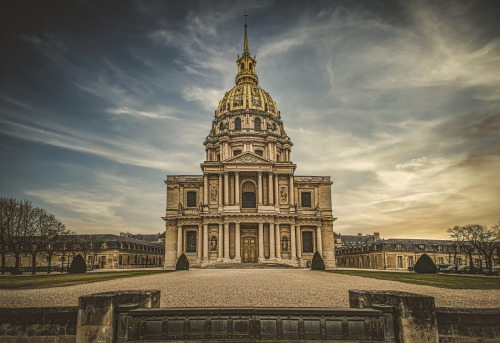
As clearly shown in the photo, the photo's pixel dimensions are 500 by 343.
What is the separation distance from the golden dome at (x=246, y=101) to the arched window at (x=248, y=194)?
17870 mm

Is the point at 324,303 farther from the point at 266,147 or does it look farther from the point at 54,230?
the point at 266,147

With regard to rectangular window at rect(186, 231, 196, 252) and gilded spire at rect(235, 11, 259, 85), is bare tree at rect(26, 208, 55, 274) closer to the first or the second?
rectangular window at rect(186, 231, 196, 252)

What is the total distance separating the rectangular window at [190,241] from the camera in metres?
49.0

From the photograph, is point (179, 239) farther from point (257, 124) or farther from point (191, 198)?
point (257, 124)

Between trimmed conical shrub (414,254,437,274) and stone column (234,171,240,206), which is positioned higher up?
stone column (234,171,240,206)

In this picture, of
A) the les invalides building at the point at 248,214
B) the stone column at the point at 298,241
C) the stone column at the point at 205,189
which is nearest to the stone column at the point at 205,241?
the les invalides building at the point at 248,214

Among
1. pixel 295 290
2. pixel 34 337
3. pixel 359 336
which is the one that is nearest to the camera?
pixel 359 336

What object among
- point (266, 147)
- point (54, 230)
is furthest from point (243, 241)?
point (54, 230)

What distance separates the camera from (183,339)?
20.3ft

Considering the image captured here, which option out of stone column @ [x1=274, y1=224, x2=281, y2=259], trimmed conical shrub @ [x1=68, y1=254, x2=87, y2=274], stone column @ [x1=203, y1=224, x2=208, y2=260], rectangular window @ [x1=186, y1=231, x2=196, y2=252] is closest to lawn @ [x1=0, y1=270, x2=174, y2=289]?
trimmed conical shrub @ [x1=68, y1=254, x2=87, y2=274]

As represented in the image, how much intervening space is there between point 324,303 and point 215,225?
1457 inches

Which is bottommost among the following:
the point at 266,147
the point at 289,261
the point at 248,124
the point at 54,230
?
the point at 289,261

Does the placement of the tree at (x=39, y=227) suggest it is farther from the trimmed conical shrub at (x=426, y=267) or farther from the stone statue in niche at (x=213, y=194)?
the trimmed conical shrub at (x=426, y=267)

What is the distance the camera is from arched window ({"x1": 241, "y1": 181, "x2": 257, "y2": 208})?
5041 centimetres
